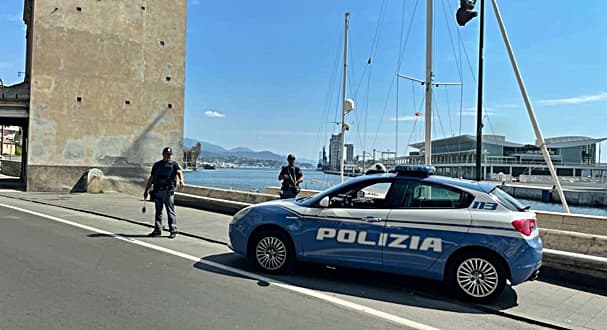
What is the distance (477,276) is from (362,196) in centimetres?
188

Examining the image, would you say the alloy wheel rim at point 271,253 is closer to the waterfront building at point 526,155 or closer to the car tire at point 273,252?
the car tire at point 273,252

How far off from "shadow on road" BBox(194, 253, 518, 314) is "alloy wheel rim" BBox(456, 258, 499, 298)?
7.3 inches

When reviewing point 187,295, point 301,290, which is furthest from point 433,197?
point 187,295

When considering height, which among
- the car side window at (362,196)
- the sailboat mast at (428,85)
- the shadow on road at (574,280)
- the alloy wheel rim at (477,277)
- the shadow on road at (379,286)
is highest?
the sailboat mast at (428,85)

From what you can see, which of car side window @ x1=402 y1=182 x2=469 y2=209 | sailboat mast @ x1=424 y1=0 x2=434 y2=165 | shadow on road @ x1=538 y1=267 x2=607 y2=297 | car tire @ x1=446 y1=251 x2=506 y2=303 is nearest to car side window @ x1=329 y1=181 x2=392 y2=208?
car side window @ x1=402 y1=182 x2=469 y2=209

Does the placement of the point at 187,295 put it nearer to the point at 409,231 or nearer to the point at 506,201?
the point at 409,231

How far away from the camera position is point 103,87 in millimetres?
23156

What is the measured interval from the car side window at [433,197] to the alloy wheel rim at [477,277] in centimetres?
74

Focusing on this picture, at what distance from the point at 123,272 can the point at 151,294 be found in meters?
1.23

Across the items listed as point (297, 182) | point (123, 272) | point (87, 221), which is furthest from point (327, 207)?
point (87, 221)

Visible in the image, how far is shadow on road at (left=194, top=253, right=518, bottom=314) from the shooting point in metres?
5.76

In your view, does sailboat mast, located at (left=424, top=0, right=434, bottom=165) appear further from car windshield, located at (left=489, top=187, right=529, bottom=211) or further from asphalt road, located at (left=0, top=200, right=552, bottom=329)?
asphalt road, located at (left=0, top=200, right=552, bottom=329)

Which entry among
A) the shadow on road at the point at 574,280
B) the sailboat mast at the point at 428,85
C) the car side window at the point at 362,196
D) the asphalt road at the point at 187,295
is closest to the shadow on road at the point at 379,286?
the asphalt road at the point at 187,295

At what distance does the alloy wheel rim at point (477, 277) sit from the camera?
18.7ft
